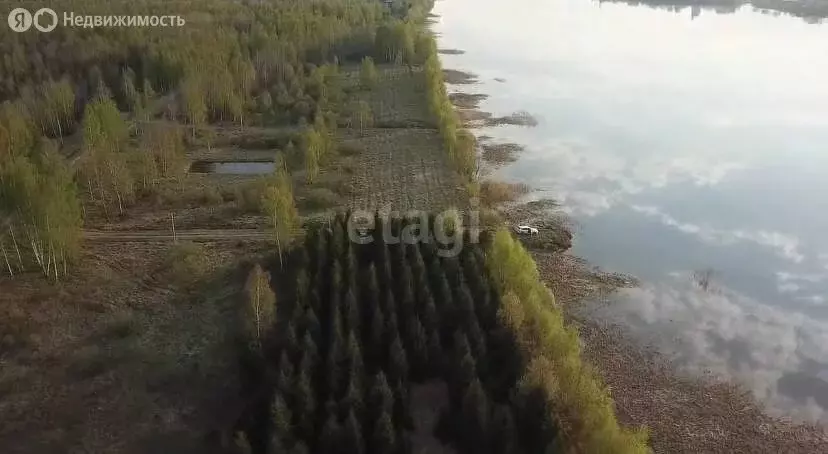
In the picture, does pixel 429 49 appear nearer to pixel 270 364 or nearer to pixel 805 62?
pixel 805 62

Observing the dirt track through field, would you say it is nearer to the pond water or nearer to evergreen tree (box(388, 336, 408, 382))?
the pond water

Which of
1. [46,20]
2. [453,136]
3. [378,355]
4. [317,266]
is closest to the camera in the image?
[378,355]

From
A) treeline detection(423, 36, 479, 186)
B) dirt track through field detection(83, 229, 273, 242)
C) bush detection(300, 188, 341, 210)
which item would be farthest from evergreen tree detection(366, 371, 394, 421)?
treeline detection(423, 36, 479, 186)

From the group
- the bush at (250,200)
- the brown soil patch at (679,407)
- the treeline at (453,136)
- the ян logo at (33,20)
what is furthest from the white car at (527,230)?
the ян logo at (33,20)

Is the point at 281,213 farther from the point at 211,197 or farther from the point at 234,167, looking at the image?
the point at 234,167

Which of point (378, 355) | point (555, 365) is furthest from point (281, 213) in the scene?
point (555, 365)

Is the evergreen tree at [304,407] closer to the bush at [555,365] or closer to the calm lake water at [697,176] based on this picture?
the bush at [555,365]

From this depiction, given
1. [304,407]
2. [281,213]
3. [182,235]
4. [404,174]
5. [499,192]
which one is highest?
[281,213]
